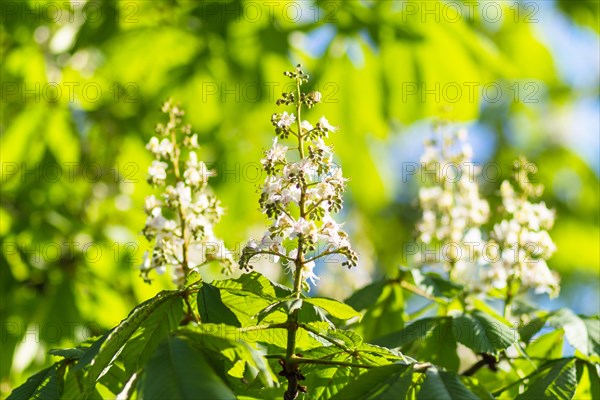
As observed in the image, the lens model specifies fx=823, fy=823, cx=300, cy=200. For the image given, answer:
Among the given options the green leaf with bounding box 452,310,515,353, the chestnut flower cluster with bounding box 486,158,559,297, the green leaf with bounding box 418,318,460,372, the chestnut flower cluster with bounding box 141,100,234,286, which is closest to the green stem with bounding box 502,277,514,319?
the chestnut flower cluster with bounding box 486,158,559,297

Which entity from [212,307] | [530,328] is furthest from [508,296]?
[212,307]

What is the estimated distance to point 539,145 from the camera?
941cm

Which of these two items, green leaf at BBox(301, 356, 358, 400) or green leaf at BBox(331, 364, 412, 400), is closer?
green leaf at BBox(331, 364, 412, 400)

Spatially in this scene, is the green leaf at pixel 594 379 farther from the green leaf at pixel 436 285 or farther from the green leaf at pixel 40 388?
the green leaf at pixel 40 388

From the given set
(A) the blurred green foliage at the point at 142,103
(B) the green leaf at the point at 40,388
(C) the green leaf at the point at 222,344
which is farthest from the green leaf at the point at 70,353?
(A) the blurred green foliage at the point at 142,103

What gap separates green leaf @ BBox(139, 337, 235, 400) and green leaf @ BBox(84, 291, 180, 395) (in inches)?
5.8

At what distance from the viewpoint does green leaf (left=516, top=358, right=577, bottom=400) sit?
5.48ft

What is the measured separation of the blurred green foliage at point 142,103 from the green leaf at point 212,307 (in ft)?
6.34

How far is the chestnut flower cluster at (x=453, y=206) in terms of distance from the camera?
8.59 ft

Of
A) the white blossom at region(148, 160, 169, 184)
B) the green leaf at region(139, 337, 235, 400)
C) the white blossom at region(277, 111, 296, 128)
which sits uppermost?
the white blossom at region(277, 111, 296, 128)

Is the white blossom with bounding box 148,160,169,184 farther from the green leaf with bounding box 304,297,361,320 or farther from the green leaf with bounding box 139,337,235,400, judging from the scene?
the green leaf with bounding box 139,337,235,400

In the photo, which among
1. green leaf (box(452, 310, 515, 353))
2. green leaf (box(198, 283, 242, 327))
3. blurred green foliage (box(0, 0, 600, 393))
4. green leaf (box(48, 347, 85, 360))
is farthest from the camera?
blurred green foliage (box(0, 0, 600, 393))

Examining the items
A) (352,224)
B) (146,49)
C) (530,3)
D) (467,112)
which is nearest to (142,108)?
(146,49)

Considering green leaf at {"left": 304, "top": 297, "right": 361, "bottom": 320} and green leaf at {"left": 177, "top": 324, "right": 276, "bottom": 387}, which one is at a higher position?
green leaf at {"left": 304, "top": 297, "right": 361, "bottom": 320}
